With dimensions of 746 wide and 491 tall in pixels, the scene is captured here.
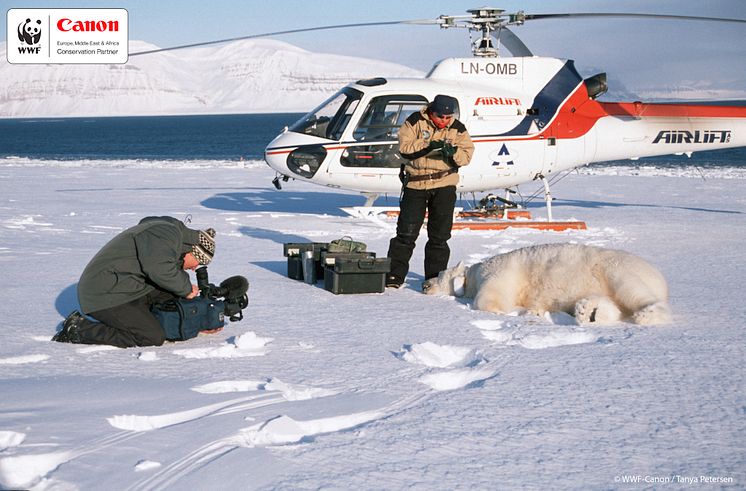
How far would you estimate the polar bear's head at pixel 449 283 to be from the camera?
691 cm

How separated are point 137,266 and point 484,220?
304 inches

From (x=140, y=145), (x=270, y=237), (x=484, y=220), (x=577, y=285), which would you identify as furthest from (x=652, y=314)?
(x=140, y=145)

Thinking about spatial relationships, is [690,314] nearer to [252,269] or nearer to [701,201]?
[252,269]

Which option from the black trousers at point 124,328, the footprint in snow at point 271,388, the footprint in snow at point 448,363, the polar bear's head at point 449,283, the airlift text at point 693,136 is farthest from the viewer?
the airlift text at point 693,136

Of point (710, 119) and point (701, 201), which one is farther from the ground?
point (710, 119)

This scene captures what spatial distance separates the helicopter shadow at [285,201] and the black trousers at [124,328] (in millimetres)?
8678

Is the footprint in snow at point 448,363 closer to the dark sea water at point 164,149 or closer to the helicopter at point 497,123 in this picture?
the helicopter at point 497,123

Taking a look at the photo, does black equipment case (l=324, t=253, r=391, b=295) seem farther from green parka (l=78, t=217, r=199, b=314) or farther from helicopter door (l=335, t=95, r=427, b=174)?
helicopter door (l=335, t=95, r=427, b=174)

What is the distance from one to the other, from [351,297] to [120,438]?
364 centimetres

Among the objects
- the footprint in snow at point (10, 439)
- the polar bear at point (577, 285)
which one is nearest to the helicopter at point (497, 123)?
the polar bear at point (577, 285)

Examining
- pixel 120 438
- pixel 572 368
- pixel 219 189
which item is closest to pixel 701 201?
pixel 219 189

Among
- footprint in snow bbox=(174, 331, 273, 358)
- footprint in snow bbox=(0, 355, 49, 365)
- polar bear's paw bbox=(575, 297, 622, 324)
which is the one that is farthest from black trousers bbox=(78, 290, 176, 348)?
polar bear's paw bbox=(575, 297, 622, 324)

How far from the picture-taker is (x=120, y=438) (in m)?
3.64

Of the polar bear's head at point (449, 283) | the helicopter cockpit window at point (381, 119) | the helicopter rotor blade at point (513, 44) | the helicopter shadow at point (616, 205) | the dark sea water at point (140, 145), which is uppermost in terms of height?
the helicopter rotor blade at point (513, 44)
